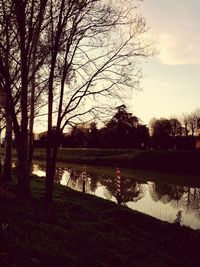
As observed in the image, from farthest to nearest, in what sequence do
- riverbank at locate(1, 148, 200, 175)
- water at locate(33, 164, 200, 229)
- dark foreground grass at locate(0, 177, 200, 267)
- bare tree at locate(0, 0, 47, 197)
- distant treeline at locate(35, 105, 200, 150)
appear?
distant treeline at locate(35, 105, 200, 150) < riverbank at locate(1, 148, 200, 175) < water at locate(33, 164, 200, 229) < bare tree at locate(0, 0, 47, 197) < dark foreground grass at locate(0, 177, 200, 267)

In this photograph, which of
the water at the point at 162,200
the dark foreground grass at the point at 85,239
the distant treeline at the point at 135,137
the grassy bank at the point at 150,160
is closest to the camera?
the dark foreground grass at the point at 85,239

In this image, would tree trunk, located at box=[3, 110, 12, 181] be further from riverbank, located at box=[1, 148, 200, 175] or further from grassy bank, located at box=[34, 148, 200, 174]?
grassy bank, located at box=[34, 148, 200, 174]

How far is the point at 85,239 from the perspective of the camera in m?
9.26

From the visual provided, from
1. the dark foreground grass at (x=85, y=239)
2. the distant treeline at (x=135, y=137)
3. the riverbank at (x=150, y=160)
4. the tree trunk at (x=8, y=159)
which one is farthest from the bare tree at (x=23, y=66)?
the distant treeline at (x=135, y=137)

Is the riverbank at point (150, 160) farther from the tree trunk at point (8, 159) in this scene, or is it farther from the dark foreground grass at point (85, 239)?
the dark foreground grass at point (85, 239)

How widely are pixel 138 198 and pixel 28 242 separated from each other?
61.8ft

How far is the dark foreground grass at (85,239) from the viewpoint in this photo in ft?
23.1

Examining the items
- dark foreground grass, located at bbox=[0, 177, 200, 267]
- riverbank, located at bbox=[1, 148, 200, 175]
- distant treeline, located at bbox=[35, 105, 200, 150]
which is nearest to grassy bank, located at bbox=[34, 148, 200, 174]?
riverbank, located at bbox=[1, 148, 200, 175]

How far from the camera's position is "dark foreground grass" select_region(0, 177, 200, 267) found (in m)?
7.05

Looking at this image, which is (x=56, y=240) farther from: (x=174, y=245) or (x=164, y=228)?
(x=164, y=228)

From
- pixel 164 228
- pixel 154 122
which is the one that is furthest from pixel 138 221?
pixel 154 122

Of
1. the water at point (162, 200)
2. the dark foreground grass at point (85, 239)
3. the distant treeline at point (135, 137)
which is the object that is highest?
the distant treeline at point (135, 137)

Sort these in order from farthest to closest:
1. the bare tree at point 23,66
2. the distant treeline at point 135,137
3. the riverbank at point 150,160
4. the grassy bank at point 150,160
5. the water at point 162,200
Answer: the distant treeline at point 135,137 < the grassy bank at point 150,160 < the riverbank at point 150,160 < the water at point 162,200 < the bare tree at point 23,66

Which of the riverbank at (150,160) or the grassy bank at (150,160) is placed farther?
the grassy bank at (150,160)
